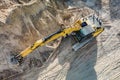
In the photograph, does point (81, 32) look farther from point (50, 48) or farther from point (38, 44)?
point (38, 44)

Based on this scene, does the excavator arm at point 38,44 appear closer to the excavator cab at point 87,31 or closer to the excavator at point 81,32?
the excavator at point 81,32

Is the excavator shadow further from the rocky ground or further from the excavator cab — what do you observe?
the excavator cab

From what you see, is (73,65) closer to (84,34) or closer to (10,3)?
(84,34)

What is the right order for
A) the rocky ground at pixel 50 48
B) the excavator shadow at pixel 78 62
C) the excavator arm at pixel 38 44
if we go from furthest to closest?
the excavator shadow at pixel 78 62 → the rocky ground at pixel 50 48 → the excavator arm at pixel 38 44

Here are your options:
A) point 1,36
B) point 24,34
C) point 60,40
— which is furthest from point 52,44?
point 1,36

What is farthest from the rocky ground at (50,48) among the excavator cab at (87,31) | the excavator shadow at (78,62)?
the excavator cab at (87,31)

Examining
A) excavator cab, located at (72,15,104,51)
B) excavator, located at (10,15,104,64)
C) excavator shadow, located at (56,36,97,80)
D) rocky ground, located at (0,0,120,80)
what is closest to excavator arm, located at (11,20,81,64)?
excavator, located at (10,15,104,64)
